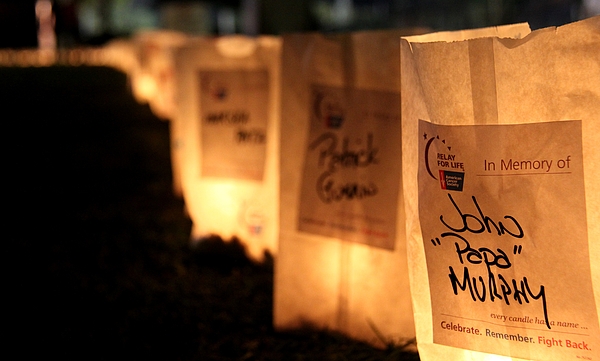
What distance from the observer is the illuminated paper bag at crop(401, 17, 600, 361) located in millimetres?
1325

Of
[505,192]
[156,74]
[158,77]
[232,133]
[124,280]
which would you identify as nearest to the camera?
[505,192]

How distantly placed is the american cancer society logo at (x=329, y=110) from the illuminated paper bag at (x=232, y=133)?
81 centimetres

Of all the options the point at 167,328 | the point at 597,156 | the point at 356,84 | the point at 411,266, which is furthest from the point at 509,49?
the point at 167,328

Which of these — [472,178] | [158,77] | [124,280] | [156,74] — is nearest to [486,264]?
[472,178]

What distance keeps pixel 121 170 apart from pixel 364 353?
4411mm

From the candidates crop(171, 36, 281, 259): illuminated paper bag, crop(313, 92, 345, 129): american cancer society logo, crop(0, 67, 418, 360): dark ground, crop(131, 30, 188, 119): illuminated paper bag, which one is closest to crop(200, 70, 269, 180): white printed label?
crop(171, 36, 281, 259): illuminated paper bag

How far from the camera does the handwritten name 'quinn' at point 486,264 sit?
1.41 metres

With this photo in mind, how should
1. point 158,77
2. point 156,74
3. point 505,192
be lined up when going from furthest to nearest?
point 156,74
point 158,77
point 505,192

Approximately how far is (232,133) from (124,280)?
2.93 feet

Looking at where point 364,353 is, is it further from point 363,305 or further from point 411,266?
point 411,266

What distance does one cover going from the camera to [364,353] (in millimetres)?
2252

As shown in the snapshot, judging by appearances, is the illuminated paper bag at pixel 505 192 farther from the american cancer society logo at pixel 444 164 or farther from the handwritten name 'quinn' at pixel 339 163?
the handwritten name 'quinn' at pixel 339 163

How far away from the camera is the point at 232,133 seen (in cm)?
321

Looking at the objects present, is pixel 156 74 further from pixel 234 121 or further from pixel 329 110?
pixel 329 110
